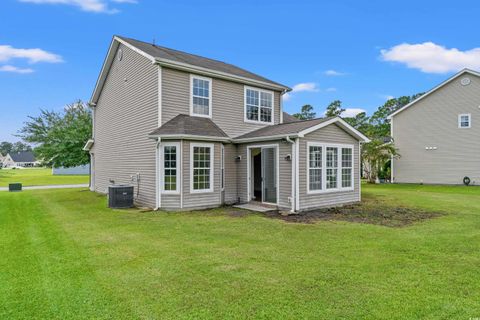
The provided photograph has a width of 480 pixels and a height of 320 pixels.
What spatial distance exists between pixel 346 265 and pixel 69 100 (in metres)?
39.6

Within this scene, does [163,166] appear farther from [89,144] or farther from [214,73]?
[89,144]

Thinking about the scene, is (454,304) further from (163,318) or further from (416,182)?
(416,182)

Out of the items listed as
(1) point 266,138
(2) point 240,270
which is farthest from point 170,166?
(2) point 240,270

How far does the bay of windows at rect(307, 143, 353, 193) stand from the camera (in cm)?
1069

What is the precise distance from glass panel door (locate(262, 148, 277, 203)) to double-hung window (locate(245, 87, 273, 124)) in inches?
102

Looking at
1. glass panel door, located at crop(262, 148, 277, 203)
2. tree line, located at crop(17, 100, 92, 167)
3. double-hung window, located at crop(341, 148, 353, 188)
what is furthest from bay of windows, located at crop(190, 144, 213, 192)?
tree line, located at crop(17, 100, 92, 167)

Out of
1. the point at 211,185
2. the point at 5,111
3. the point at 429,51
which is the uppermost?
the point at 429,51

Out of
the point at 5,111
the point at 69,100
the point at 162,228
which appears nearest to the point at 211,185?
the point at 162,228

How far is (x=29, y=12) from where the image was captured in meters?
15.3

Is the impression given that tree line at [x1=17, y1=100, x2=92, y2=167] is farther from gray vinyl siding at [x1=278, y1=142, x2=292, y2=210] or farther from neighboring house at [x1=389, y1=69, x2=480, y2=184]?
neighboring house at [x1=389, y1=69, x2=480, y2=184]

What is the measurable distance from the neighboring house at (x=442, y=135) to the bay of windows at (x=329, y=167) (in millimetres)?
13123

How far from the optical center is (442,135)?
68.7 ft

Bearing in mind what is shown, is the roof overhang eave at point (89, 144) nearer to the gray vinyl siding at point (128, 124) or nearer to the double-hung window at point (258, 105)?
the gray vinyl siding at point (128, 124)

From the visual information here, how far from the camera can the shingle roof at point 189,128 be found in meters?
10.5
